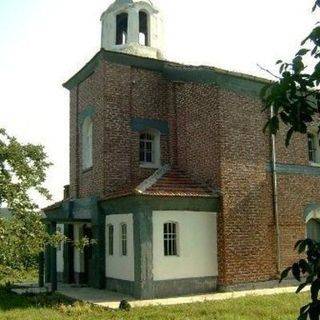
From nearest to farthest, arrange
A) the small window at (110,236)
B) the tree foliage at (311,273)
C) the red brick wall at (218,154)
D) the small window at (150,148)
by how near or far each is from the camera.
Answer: the tree foliage at (311,273) → the red brick wall at (218,154) → the small window at (110,236) → the small window at (150,148)

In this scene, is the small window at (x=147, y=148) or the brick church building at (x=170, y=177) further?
the small window at (x=147, y=148)

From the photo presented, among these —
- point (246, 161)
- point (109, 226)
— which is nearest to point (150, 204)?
point (109, 226)

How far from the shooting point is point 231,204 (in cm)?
1656

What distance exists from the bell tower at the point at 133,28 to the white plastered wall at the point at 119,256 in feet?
24.4

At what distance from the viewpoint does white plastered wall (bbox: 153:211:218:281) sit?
15.4 metres

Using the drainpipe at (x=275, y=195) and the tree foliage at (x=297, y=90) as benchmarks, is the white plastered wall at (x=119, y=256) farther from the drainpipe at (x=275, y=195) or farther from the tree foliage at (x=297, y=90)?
the tree foliage at (x=297, y=90)

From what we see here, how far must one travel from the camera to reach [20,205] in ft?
32.4

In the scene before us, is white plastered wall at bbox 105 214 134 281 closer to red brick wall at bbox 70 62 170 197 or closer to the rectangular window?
red brick wall at bbox 70 62 170 197

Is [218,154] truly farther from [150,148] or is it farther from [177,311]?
[177,311]

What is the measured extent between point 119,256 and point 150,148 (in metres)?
4.90

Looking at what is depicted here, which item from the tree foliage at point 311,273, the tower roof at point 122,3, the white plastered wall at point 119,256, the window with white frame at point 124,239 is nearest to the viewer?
the tree foliage at point 311,273

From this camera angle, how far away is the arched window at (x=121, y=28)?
20.5m

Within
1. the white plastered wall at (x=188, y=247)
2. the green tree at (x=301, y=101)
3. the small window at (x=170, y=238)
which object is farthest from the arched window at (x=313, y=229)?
the green tree at (x=301, y=101)

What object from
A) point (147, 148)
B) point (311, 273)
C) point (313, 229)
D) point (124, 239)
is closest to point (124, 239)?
point (124, 239)
